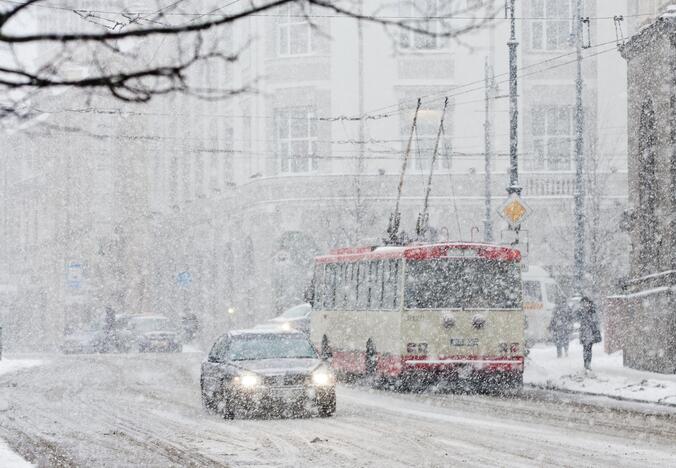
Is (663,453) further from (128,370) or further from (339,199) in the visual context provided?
(339,199)

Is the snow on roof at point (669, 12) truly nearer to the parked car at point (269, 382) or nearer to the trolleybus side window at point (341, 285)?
the trolleybus side window at point (341, 285)

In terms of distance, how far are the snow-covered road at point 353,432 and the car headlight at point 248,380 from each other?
0.61m

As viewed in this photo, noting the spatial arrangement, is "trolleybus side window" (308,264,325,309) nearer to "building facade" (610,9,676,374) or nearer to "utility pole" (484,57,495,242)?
"building facade" (610,9,676,374)

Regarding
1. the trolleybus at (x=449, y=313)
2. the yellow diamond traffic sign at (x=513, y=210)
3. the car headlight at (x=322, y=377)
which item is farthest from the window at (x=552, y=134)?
the car headlight at (x=322, y=377)

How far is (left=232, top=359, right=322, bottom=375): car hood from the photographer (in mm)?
21641

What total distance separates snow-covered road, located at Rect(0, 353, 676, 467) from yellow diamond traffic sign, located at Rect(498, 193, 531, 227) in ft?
21.7

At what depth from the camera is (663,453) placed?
51.0 ft

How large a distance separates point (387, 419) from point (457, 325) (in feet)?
26.0

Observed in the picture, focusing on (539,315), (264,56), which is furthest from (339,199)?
(539,315)

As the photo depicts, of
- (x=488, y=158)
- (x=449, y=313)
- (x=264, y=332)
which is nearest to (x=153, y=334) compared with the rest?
(x=488, y=158)

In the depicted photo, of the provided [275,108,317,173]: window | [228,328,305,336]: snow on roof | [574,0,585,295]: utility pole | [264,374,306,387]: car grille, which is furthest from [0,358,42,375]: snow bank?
[264,374,306,387]: car grille

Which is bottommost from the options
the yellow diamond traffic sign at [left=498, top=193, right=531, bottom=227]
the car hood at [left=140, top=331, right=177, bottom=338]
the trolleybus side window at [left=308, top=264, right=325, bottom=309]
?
the car hood at [left=140, top=331, right=177, bottom=338]

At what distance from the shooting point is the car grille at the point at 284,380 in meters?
21.5

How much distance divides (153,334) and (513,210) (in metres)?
26.2
